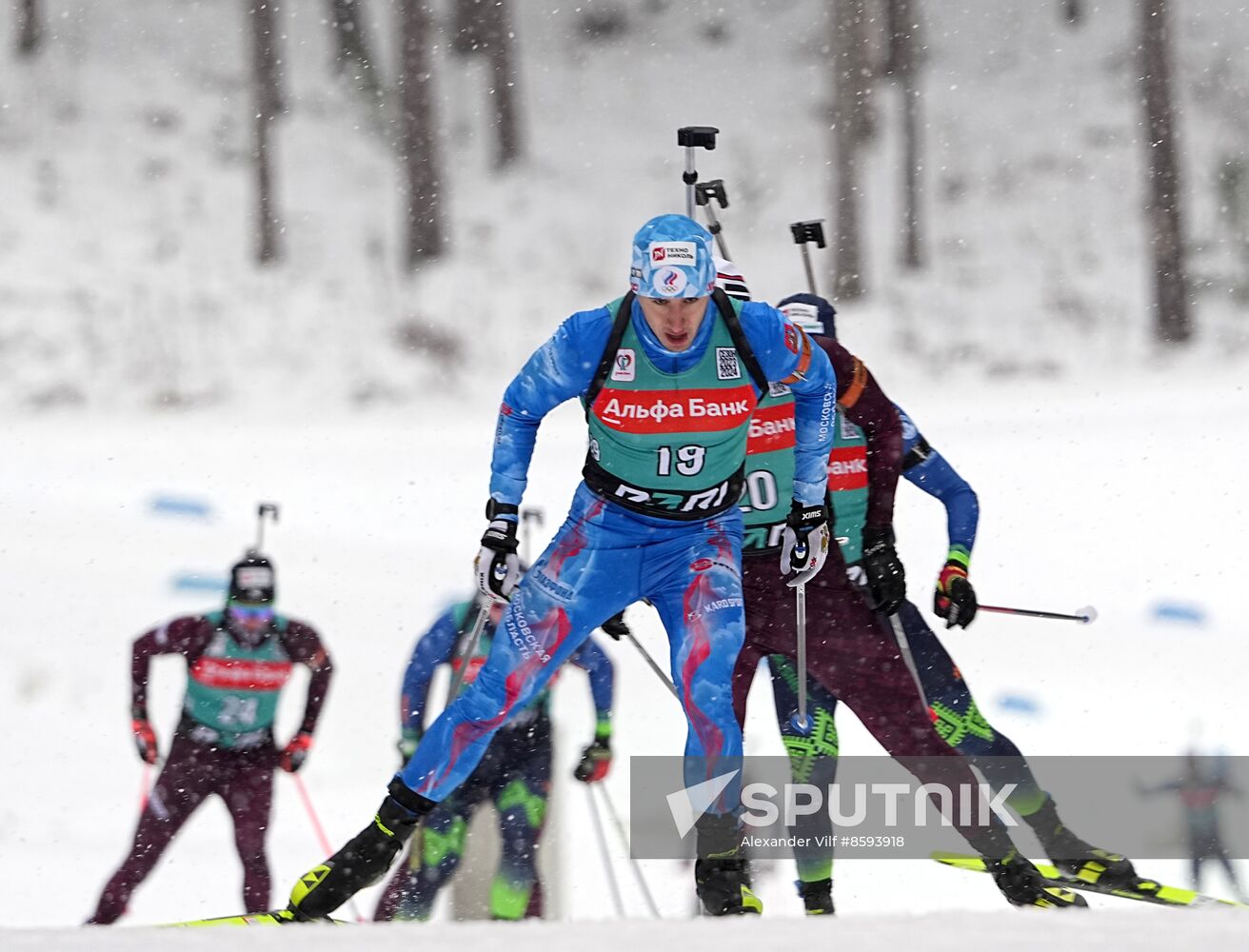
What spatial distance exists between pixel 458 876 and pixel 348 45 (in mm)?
19195

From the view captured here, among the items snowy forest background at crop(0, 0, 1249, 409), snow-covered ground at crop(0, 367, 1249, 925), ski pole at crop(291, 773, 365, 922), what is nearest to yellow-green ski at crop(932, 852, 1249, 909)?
snow-covered ground at crop(0, 367, 1249, 925)

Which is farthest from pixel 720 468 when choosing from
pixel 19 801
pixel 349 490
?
pixel 349 490

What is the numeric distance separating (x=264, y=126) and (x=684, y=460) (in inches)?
623

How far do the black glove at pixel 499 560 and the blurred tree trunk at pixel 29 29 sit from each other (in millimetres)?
20800

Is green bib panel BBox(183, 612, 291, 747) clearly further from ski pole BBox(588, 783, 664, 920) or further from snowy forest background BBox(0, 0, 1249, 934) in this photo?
ski pole BBox(588, 783, 664, 920)

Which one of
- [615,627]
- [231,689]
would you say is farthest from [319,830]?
[615,627]

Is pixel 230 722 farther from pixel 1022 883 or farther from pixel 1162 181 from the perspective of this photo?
pixel 1162 181

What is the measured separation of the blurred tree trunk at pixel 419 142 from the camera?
18.1m

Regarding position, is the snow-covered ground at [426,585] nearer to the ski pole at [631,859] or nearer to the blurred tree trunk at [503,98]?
the ski pole at [631,859]

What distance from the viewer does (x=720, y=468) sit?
481 cm

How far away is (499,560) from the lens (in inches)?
187

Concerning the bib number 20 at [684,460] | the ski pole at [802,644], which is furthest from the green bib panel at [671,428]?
the ski pole at [802,644]

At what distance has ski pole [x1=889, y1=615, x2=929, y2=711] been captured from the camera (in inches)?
217

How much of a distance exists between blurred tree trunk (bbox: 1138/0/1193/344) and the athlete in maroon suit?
11.3 metres
